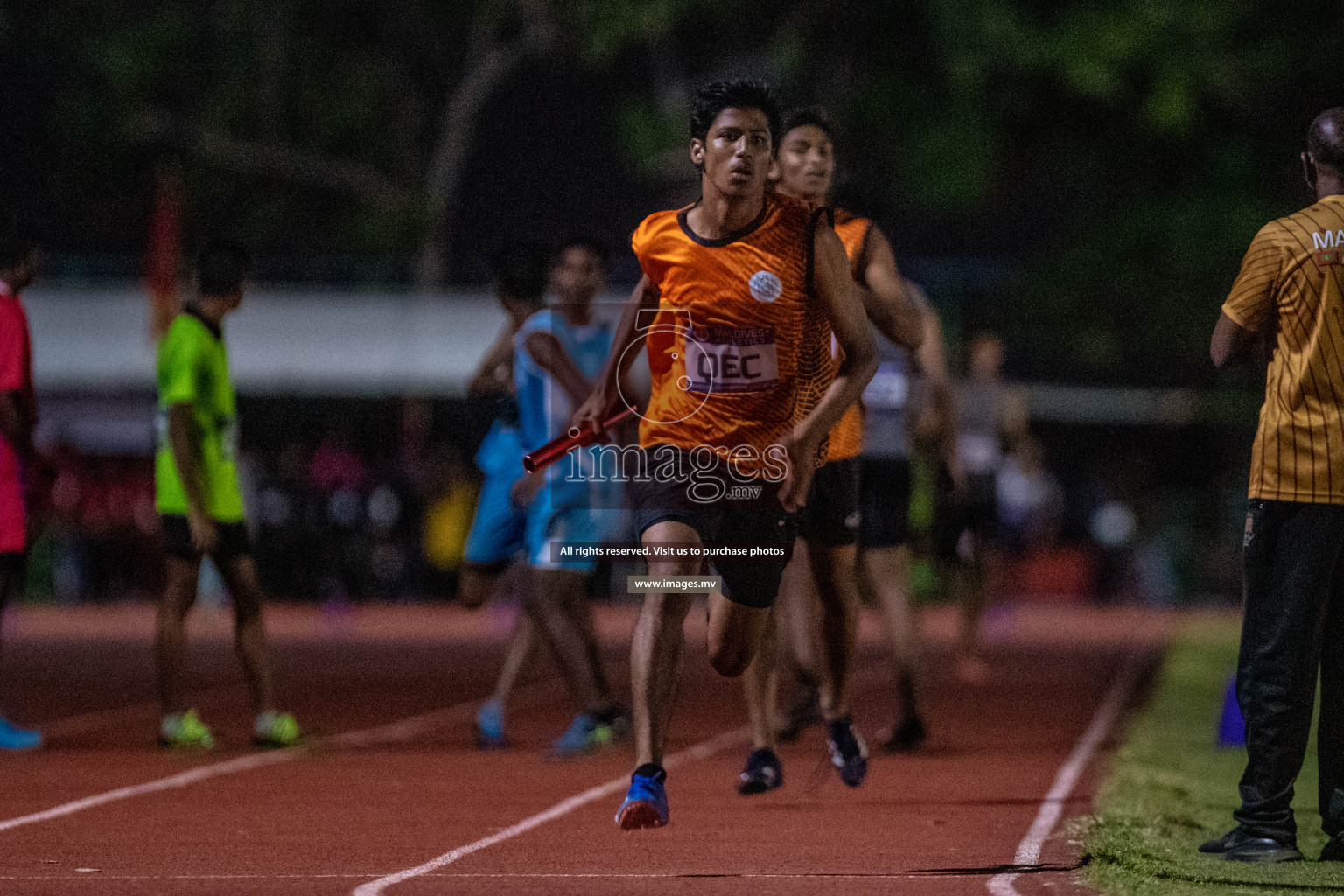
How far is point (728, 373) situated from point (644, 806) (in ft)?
4.38

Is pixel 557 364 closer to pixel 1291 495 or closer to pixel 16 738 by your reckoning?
pixel 16 738

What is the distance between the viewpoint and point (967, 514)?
11000 mm

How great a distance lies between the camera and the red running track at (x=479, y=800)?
5.80 m

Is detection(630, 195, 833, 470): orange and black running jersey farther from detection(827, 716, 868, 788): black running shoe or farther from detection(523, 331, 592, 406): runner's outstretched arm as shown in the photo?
detection(523, 331, 592, 406): runner's outstretched arm

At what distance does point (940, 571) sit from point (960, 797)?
62.1ft

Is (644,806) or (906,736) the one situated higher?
(644,806)

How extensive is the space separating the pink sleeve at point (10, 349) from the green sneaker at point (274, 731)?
1.91 metres

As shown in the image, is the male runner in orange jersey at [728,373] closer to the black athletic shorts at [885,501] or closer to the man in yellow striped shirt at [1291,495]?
the man in yellow striped shirt at [1291,495]

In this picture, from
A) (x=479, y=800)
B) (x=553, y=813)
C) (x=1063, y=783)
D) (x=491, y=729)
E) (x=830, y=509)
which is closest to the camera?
(x=553, y=813)

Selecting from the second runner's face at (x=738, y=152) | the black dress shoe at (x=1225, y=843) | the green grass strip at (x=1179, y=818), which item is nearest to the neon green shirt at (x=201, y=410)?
the second runner's face at (x=738, y=152)

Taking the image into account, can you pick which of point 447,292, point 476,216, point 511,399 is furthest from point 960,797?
point 476,216

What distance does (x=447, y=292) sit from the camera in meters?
31.2

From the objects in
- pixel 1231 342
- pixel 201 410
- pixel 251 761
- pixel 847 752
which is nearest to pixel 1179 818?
pixel 847 752

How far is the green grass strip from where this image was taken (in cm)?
577
